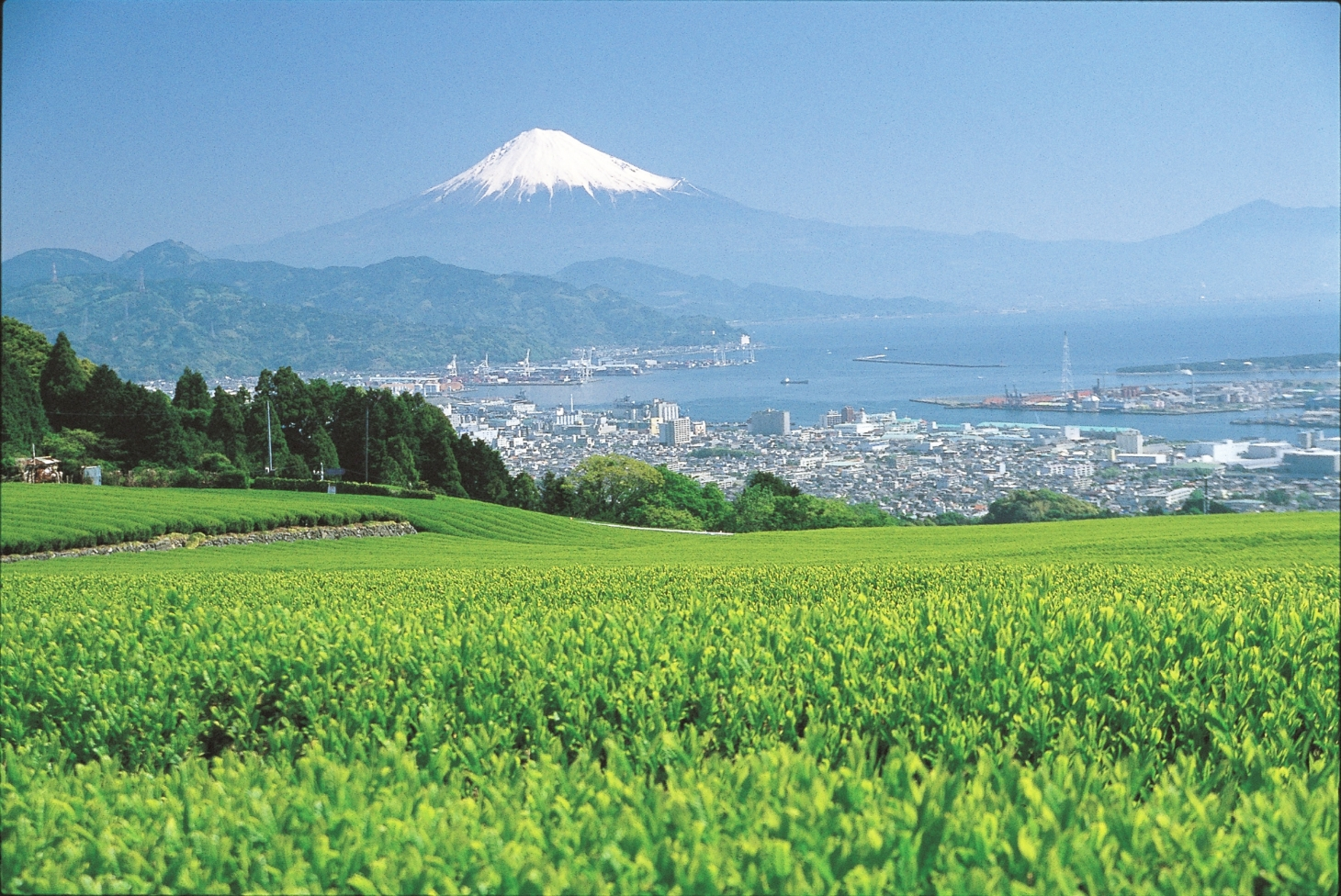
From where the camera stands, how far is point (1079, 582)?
5762mm

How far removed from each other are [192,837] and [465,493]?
39.5 meters

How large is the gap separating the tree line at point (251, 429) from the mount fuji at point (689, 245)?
38.3 meters

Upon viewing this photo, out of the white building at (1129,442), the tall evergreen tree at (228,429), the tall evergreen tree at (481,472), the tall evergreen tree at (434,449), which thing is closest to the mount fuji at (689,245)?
the white building at (1129,442)

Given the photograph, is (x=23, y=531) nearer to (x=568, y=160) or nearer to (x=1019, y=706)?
(x=1019, y=706)

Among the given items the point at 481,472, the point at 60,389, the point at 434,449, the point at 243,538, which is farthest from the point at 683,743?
the point at 60,389

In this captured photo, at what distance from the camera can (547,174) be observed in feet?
302

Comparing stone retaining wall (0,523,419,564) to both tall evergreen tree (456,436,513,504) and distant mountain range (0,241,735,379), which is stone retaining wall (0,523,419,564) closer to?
tall evergreen tree (456,436,513,504)

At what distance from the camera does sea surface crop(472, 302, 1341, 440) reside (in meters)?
52.2

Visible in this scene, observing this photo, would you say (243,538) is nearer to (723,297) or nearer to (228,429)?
(228,429)

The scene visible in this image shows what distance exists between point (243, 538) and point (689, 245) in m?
121

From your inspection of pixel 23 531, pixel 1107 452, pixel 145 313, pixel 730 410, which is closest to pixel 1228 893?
pixel 23 531

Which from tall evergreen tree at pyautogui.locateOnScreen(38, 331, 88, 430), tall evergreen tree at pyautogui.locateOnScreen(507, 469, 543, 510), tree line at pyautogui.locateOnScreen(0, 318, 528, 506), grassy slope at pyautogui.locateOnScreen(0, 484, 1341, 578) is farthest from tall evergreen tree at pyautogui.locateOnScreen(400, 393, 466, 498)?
tall evergreen tree at pyautogui.locateOnScreen(38, 331, 88, 430)

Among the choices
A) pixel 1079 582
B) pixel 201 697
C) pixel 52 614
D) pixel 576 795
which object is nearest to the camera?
pixel 576 795

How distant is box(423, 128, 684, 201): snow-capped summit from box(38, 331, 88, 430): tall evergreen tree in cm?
3298
